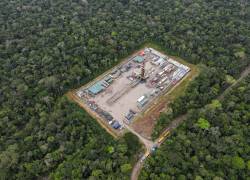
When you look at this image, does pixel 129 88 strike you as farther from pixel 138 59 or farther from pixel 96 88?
pixel 138 59

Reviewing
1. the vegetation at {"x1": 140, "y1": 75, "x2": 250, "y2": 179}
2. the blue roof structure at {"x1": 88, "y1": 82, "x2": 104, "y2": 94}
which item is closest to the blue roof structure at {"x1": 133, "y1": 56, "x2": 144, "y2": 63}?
the blue roof structure at {"x1": 88, "y1": 82, "x2": 104, "y2": 94}

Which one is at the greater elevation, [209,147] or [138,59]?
[138,59]

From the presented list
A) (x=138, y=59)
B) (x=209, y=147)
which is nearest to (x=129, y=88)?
(x=138, y=59)

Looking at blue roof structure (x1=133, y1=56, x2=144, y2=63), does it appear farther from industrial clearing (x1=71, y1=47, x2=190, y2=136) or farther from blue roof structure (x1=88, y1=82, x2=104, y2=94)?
blue roof structure (x1=88, y1=82, x2=104, y2=94)

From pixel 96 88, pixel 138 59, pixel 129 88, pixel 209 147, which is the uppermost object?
pixel 138 59

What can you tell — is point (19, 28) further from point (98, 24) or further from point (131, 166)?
point (131, 166)

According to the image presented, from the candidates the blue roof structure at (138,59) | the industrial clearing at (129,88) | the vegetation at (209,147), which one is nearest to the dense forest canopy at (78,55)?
the industrial clearing at (129,88)

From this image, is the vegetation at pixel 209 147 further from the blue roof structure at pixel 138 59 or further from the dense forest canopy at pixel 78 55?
the blue roof structure at pixel 138 59
